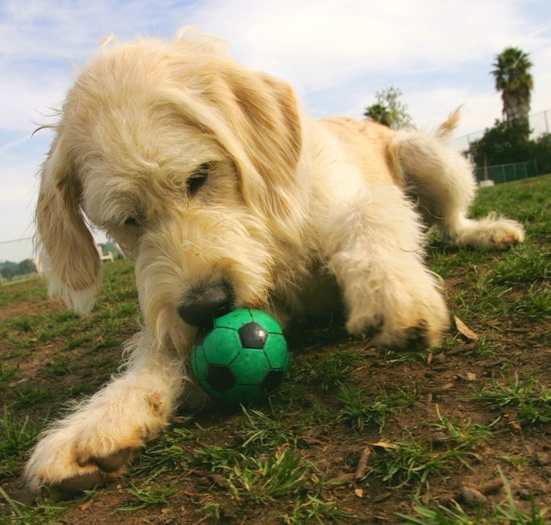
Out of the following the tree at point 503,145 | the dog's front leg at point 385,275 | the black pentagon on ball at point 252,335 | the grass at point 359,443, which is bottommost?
the tree at point 503,145

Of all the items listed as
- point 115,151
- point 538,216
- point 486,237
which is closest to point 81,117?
point 115,151

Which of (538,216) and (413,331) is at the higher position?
(413,331)

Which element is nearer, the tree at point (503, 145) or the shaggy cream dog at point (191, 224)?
the shaggy cream dog at point (191, 224)

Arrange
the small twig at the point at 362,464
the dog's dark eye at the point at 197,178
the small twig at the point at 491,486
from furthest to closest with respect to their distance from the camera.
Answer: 1. the dog's dark eye at the point at 197,178
2. the small twig at the point at 362,464
3. the small twig at the point at 491,486

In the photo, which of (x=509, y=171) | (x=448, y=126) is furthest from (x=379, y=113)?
(x=448, y=126)

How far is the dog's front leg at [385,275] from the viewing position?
2.02 m

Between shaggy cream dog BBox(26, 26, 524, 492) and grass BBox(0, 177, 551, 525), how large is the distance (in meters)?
0.25

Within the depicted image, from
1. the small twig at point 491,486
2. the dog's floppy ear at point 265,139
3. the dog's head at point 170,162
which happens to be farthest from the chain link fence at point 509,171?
the small twig at point 491,486

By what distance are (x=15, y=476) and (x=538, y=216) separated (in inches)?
214

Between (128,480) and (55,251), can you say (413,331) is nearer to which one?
(128,480)

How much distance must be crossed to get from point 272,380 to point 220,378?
0.78 feet

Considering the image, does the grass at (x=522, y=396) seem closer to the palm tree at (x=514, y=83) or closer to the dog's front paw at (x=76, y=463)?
the dog's front paw at (x=76, y=463)

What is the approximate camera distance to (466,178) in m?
5.14

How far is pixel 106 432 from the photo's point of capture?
2.08m
